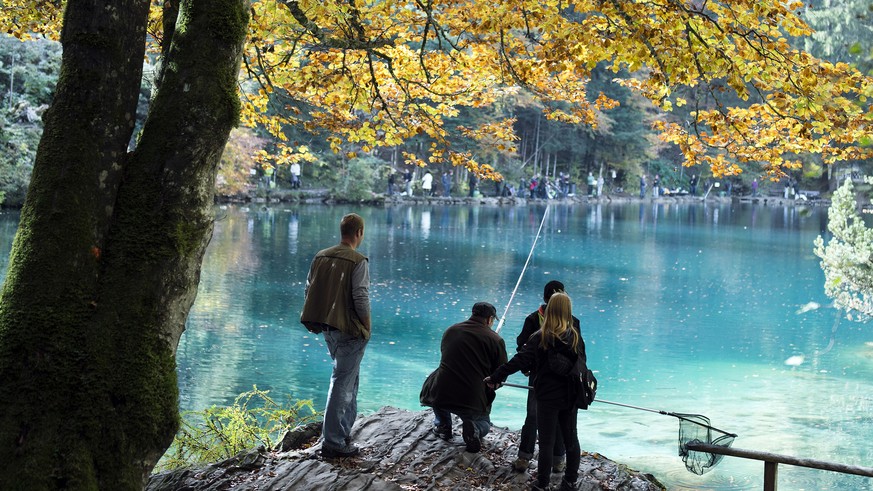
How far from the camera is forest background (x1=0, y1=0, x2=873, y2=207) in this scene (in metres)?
25.8

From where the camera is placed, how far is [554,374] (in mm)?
5016

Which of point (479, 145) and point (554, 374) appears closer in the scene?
point (554, 374)

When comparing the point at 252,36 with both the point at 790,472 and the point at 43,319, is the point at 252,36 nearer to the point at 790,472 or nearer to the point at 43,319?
the point at 43,319

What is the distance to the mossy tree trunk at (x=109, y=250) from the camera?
3.71 metres

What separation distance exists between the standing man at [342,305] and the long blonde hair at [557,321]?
1.00 meters

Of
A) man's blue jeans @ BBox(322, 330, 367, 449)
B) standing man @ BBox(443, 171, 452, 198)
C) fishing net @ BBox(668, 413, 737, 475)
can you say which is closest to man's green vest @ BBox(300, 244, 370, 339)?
man's blue jeans @ BBox(322, 330, 367, 449)

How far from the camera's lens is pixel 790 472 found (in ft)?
32.1

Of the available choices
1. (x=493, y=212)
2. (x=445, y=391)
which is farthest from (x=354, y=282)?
(x=493, y=212)

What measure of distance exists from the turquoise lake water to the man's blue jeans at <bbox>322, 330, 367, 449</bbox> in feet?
8.99

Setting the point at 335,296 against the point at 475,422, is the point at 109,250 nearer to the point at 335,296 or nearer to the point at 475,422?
the point at 335,296

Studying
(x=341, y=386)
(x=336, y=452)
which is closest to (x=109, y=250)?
(x=341, y=386)

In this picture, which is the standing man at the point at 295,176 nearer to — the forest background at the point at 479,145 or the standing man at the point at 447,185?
the forest background at the point at 479,145

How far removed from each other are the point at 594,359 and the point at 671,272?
1076cm

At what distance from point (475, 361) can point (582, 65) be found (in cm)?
337
